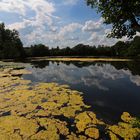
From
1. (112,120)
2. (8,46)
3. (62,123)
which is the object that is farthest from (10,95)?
(8,46)

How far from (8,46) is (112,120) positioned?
65.1 metres

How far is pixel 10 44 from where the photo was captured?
72000 mm

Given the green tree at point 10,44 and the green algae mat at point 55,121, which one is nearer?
the green algae mat at point 55,121

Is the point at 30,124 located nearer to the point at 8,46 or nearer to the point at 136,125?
the point at 136,125

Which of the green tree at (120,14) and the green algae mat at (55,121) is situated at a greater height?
the green tree at (120,14)

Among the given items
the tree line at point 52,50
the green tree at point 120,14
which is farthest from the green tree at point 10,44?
the green tree at point 120,14

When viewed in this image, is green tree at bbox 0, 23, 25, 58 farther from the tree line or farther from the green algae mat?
the green algae mat

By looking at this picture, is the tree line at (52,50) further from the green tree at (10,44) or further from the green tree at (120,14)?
the green tree at (120,14)

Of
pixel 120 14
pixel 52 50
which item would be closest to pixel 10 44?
pixel 52 50

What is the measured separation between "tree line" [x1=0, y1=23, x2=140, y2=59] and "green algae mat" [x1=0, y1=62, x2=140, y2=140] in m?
59.4

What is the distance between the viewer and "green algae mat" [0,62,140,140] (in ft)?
30.6

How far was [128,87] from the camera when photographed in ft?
66.8

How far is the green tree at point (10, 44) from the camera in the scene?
71688mm

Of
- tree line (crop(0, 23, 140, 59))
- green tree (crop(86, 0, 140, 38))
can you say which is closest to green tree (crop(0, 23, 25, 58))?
tree line (crop(0, 23, 140, 59))
